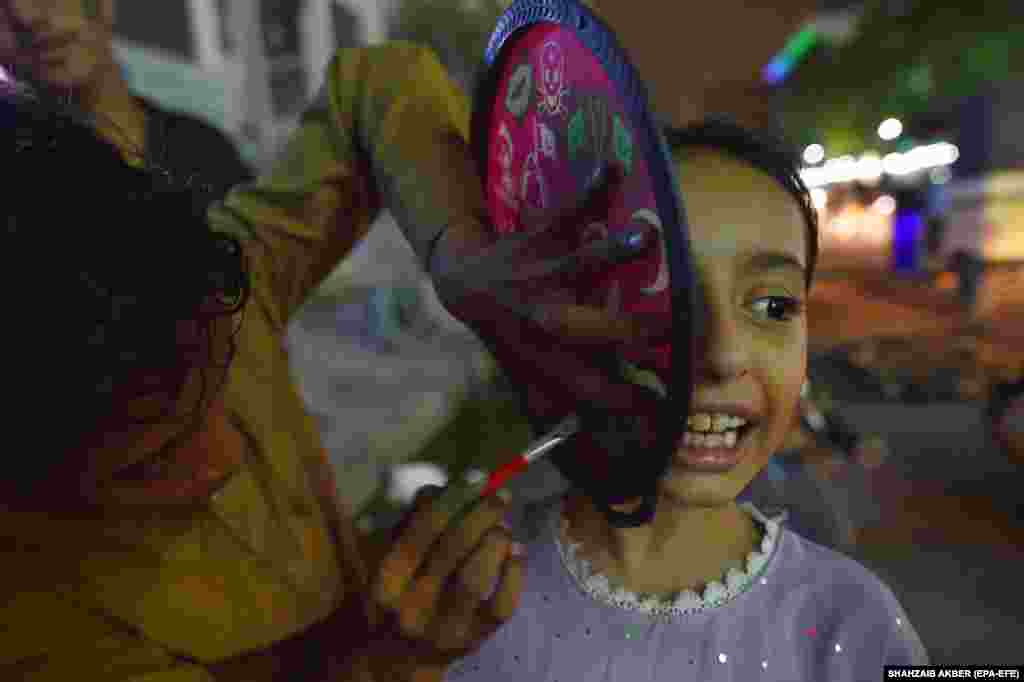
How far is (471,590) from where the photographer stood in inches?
21.2

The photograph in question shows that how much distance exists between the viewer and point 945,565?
6.22ft

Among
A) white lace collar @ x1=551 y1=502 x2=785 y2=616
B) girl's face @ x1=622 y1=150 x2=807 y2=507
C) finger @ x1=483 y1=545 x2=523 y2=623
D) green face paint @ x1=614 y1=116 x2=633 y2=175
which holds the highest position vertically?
green face paint @ x1=614 y1=116 x2=633 y2=175

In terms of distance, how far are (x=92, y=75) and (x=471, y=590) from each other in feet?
4.33

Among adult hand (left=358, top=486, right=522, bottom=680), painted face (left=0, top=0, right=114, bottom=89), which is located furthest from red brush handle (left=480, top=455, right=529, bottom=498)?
painted face (left=0, top=0, right=114, bottom=89)

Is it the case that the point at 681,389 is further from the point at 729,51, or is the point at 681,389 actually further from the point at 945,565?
the point at 945,565

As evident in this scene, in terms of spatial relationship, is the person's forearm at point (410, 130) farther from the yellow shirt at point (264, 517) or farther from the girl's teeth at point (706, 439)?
the girl's teeth at point (706, 439)

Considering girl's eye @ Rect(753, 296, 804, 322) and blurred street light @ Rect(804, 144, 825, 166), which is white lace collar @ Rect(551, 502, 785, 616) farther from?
blurred street light @ Rect(804, 144, 825, 166)

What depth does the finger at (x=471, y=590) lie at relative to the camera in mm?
538

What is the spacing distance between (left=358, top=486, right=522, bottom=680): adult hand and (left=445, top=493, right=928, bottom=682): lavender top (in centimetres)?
25

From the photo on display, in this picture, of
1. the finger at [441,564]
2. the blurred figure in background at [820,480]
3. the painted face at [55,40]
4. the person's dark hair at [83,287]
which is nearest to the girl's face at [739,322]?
the blurred figure in background at [820,480]

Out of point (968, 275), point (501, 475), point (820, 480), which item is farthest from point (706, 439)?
point (968, 275)

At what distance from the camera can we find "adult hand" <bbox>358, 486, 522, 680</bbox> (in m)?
0.54

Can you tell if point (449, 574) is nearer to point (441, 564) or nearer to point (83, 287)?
point (441, 564)

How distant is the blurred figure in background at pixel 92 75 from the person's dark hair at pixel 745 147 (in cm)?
53
